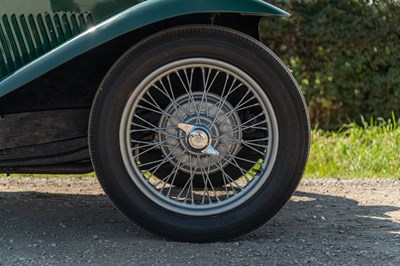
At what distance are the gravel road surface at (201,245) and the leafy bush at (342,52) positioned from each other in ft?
8.97

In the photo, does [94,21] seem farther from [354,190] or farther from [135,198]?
[354,190]

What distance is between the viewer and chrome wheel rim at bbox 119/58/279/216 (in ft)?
13.0

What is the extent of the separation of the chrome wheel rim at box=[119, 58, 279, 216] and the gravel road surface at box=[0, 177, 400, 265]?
0.91ft

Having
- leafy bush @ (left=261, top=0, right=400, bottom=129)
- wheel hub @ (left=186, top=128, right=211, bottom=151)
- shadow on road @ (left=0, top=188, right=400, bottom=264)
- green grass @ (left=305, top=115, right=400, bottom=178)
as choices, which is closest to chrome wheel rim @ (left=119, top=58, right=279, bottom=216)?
wheel hub @ (left=186, top=128, right=211, bottom=151)

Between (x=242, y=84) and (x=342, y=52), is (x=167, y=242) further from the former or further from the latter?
(x=342, y=52)

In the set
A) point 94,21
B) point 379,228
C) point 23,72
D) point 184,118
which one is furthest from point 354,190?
point 23,72

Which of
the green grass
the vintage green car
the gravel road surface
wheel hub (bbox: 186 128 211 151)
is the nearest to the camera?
the gravel road surface

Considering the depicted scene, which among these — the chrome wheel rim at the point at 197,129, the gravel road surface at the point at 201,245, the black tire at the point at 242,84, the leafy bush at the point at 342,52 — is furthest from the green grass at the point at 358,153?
the black tire at the point at 242,84

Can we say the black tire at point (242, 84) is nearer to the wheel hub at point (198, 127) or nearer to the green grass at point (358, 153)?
the wheel hub at point (198, 127)

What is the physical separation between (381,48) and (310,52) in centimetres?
73

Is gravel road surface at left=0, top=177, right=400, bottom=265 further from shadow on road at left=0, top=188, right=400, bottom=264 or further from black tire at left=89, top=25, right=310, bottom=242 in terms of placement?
black tire at left=89, top=25, right=310, bottom=242

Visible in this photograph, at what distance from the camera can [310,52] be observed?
8250 mm

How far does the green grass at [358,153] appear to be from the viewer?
6442 mm

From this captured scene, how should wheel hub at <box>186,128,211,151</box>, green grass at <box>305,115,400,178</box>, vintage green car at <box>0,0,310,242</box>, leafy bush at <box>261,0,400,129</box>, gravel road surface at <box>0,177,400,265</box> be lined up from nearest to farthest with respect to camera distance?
gravel road surface at <box>0,177,400,265</box>, vintage green car at <box>0,0,310,242</box>, wheel hub at <box>186,128,211,151</box>, green grass at <box>305,115,400,178</box>, leafy bush at <box>261,0,400,129</box>
